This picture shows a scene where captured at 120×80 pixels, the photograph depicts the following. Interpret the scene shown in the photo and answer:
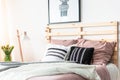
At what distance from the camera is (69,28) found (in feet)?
12.3

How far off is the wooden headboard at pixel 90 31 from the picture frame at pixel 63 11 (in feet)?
0.28

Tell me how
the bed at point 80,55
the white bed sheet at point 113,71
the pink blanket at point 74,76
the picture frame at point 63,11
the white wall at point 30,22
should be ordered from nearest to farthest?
the pink blanket at point 74,76, the bed at point 80,55, the white bed sheet at point 113,71, the picture frame at point 63,11, the white wall at point 30,22

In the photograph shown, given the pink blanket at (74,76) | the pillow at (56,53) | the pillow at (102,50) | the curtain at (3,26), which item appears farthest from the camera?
the curtain at (3,26)

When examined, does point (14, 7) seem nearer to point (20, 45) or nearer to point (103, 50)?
point (20, 45)

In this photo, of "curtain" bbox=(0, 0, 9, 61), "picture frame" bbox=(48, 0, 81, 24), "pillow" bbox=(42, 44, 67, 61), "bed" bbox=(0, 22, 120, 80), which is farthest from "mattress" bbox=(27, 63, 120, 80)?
"curtain" bbox=(0, 0, 9, 61)

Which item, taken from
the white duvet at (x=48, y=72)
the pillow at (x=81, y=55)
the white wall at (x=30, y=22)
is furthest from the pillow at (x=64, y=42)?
the white duvet at (x=48, y=72)

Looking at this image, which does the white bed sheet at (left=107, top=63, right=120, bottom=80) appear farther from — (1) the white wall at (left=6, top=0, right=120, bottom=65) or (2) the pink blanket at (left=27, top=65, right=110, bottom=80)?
(1) the white wall at (left=6, top=0, right=120, bottom=65)

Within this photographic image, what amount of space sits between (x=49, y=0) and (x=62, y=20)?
460 mm

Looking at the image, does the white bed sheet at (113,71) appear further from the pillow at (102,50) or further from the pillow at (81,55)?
the pillow at (81,55)

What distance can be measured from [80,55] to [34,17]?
152 centimetres

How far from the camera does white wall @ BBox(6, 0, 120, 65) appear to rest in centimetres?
351

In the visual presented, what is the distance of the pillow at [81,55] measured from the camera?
3023 millimetres

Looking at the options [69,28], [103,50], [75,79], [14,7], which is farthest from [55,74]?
[14,7]

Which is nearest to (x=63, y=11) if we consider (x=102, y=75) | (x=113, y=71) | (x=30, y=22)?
(x=30, y=22)
